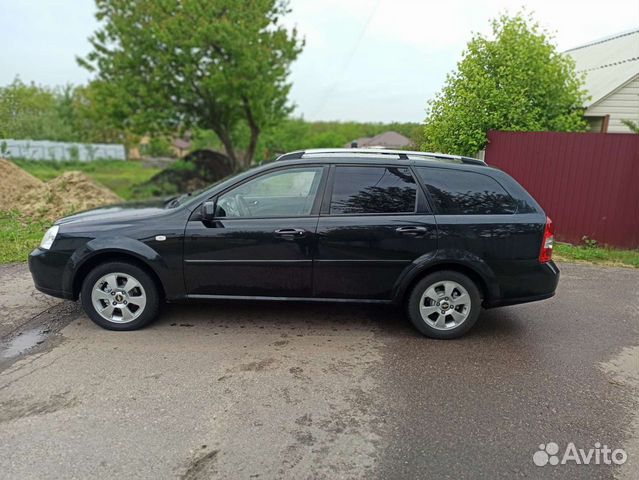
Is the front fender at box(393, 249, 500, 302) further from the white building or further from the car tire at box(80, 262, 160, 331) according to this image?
the white building

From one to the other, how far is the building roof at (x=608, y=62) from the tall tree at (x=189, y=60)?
33.5 feet

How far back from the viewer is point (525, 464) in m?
2.70

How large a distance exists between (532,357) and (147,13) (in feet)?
56.1

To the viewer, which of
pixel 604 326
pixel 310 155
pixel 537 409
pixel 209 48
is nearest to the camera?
pixel 537 409

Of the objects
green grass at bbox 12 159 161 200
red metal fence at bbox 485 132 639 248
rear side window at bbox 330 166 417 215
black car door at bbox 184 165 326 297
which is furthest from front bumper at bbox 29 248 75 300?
green grass at bbox 12 159 161 200

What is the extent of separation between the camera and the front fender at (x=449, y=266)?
4168 millimetres

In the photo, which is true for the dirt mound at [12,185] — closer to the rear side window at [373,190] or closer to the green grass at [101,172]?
the green grass at [101,172]

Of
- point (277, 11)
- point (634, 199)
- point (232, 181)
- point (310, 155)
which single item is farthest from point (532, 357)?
point (277, 11)

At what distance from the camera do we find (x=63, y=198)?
10.8 metres

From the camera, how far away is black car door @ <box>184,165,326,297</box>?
13.7 feet

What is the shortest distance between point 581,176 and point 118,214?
23.8 feet

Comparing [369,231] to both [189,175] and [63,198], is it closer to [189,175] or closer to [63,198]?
[63,198]

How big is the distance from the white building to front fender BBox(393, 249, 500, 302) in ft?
27.3

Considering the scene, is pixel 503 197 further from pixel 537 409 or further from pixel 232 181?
pixel 232 181
